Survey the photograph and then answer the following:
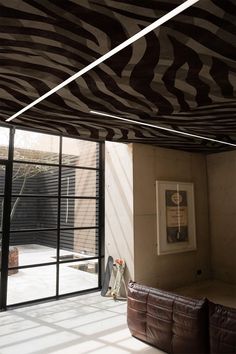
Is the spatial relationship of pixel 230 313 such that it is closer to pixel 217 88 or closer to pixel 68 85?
pixel 217 88

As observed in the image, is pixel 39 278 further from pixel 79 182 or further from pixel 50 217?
pixel 79 182

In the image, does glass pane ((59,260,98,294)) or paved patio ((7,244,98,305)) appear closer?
paved patio ((7,244,98,305))

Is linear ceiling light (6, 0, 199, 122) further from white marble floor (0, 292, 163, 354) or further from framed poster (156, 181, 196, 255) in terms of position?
framed poster (156, 181, 196, 255)

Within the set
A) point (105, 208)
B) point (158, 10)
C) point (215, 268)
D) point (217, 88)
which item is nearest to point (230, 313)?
point (217, 88)

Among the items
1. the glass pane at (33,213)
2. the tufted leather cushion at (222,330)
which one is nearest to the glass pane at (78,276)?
the glass pane at (33,213)

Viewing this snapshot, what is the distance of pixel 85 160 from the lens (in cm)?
666

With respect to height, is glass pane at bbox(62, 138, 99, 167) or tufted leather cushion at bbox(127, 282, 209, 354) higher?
glass pane at bbox(62, 138, 99, 167)

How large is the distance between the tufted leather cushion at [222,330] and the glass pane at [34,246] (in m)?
3.65

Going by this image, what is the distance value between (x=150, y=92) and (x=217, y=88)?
75 centimetres

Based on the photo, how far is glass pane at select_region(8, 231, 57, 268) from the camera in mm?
5480

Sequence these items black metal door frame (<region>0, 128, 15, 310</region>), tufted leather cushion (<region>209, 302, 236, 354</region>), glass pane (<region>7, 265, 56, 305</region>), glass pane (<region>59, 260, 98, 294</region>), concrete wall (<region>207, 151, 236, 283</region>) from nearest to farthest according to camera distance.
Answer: tufted leather cushion (<region>209, 302, 236, 354</region>)
black metal door frame (<region>0, 128, 15, 310</region>)
glass pane (<region>7, 265, 56, 305</region>)
glass pane (<region>59, 260, 98, 294</region>)
concrete wall (<region>207, 151, 236, 283</region>)

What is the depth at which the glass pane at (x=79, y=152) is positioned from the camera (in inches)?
249

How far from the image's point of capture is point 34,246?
18.8 ft

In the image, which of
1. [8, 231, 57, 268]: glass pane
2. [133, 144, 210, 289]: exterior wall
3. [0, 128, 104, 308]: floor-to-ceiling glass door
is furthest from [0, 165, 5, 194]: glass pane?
[133, 144, 210, 289]: exterior wall
